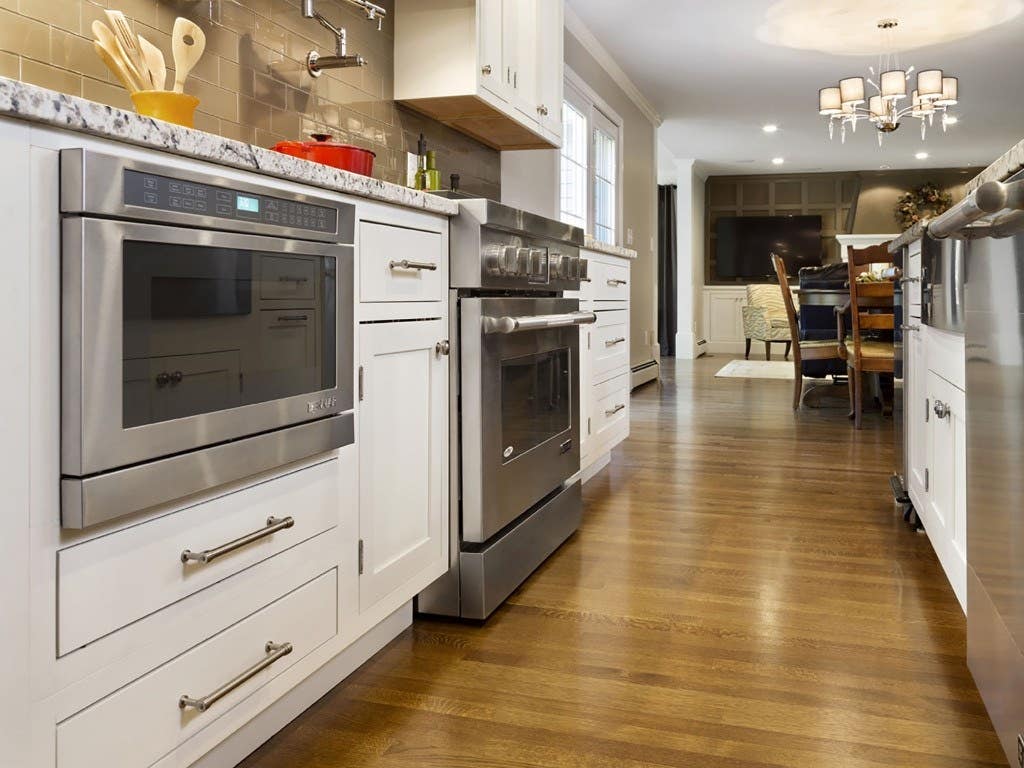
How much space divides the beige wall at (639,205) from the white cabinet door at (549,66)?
2553 mm

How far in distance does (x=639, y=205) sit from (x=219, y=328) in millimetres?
6981

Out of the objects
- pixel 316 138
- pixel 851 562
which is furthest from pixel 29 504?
pixel 851 562

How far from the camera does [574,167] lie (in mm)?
5934

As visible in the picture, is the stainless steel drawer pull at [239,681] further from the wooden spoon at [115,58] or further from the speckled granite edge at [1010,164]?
the speckled granite edge at [1010,164]

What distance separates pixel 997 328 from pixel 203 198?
1.05 m

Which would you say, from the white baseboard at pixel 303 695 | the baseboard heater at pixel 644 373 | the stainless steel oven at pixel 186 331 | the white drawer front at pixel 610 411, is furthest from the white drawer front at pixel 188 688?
the baseboard heater at pixel 644 373

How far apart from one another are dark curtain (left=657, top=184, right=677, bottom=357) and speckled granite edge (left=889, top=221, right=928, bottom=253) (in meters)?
9.53

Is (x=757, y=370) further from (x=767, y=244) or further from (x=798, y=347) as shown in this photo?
(x=767, y=244)

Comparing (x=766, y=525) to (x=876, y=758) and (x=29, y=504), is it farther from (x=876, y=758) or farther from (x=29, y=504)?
(x=29, y=504)

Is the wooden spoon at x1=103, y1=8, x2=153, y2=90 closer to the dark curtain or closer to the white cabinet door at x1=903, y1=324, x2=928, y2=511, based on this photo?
the white cabinet door at x1=903, y1=324, x2=928, y2=511

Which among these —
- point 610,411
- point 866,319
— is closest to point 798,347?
point 866,319

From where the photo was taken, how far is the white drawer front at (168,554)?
1007mm

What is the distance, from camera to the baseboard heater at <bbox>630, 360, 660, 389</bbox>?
23.8 ft

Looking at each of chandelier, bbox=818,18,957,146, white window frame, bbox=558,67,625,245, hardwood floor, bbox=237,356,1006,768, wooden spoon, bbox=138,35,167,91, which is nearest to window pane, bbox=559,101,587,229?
white window frame, bbox=558,67,625,245
